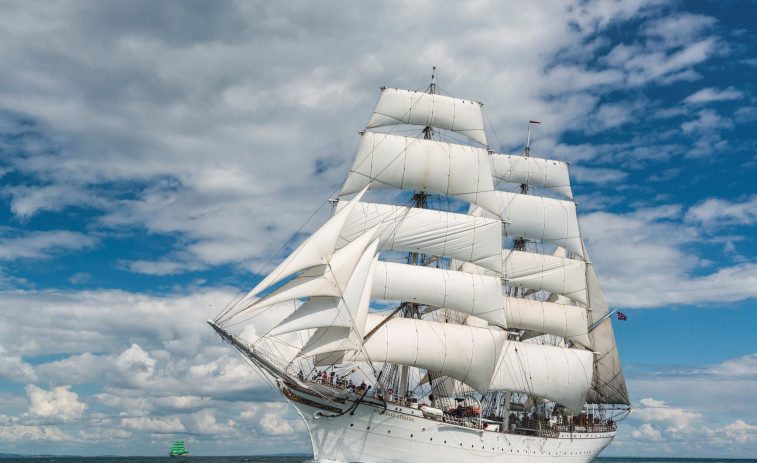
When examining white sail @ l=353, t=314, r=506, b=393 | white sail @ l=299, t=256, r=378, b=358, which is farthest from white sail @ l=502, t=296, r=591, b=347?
white sail @ l=299, t=256, r=378, b=358

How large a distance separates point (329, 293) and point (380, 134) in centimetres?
2308

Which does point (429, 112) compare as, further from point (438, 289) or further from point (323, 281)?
point (323, 281)

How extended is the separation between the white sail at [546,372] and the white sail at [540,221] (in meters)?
13.8

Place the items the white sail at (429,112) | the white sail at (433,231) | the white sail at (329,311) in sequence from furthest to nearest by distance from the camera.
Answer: the white sail at (429,112)
the white sail at (433,231)
the white sail at (329,311)

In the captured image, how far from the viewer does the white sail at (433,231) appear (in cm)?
6066

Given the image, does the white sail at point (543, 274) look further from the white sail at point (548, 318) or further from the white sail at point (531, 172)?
the white sail at point (531, 172)

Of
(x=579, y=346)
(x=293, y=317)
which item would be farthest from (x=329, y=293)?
(x=579, y=346)

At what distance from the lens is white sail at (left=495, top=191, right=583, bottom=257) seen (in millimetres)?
79625

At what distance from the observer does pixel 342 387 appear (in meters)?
49.9

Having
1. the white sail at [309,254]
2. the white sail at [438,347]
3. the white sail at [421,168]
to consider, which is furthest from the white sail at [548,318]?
the white sail at [309,254]

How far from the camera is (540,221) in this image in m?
79.9

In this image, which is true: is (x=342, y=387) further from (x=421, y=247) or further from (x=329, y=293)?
(x=421, y=247)

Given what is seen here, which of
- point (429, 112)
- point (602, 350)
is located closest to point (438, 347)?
point (429, 112)

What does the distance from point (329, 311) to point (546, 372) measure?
112 ft
